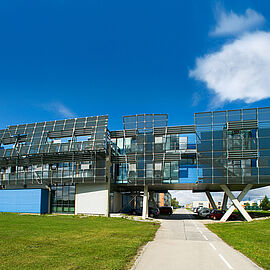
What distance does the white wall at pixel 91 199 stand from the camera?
120 ft

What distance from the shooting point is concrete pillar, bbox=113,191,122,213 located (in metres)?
41.5

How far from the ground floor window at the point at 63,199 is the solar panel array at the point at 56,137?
5496 millimetres

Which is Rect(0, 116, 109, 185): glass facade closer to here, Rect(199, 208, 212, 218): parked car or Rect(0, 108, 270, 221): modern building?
Rect(0, 108, 270, 221): modern building

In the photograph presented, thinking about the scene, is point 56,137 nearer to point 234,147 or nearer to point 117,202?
point 117,202

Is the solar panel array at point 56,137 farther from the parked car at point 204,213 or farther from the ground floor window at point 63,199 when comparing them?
the parked car at point 204,213

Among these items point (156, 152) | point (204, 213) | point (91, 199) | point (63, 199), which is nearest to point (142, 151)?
point (156, 152)

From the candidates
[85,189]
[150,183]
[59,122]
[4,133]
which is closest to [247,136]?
[150,183]

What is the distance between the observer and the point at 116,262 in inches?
361

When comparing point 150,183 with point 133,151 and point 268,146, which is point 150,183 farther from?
point 268,146

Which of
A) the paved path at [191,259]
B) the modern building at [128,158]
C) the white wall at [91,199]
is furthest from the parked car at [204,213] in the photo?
the paved path at [191,259]

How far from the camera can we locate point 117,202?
141 feet

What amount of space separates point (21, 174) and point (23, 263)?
114 feet

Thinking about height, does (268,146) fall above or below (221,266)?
above

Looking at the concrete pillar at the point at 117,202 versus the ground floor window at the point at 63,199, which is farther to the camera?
the concrete pillar at the point at 117,202
